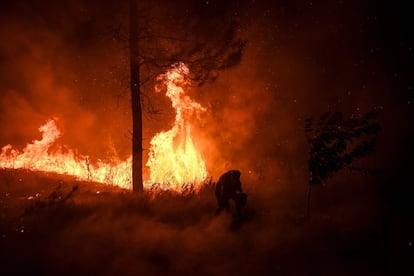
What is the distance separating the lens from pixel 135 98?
11.7 meters

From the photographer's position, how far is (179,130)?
1691 centimetres

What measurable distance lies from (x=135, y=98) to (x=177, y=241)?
4971mm

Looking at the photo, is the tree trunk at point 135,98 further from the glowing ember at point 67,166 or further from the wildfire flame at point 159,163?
the glowing ember at point 67,166

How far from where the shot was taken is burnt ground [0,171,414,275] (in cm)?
715

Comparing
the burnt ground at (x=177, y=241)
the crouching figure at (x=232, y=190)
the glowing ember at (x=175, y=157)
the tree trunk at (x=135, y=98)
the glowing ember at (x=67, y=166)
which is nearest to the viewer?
the burnt ground at (x=177, y=241)

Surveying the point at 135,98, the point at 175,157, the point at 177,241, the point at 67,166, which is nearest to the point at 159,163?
the point at 175,157

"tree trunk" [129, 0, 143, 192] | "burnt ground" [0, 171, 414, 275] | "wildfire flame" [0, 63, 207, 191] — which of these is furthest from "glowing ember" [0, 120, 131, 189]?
"burnt ground" [0, 171, 414, 275]

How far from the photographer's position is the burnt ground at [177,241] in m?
7.15

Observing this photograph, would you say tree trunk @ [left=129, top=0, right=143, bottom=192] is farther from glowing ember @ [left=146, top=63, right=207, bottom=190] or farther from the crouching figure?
the crouching figure

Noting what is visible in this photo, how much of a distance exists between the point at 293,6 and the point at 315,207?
8.97 metres

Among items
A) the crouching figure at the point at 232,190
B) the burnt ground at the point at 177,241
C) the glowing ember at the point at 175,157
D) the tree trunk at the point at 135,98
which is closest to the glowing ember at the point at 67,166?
the glowing ember at the point at 175,157

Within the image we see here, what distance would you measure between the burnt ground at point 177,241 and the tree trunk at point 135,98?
100 centimetres

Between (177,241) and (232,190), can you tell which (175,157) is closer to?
(232,190)

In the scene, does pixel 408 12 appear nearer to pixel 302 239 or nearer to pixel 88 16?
pixel 302 239
